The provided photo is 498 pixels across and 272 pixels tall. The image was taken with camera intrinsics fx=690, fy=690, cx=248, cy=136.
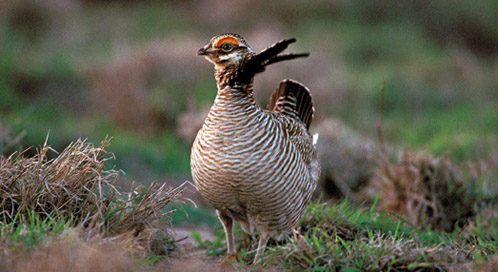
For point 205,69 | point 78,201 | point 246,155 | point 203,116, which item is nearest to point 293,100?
point 246,155

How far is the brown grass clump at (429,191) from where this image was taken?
686 cm

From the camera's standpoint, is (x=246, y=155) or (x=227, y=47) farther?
(x=227, y=47)

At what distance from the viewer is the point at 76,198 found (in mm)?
4477

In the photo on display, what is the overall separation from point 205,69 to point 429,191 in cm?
651

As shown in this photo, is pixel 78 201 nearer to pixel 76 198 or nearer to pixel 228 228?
pixel 76 198

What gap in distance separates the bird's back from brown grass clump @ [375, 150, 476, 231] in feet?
7.31

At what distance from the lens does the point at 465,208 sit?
274 inches

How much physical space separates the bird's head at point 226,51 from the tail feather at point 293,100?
128 cm

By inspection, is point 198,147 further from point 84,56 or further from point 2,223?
point 84,56

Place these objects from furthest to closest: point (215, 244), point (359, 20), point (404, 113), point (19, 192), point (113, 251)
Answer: point (359, 20) → point (404, 113) → point (215, 244) → point (19, 192) → point (113, 251)

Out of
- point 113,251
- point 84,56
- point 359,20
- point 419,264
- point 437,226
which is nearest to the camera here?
point 113,251

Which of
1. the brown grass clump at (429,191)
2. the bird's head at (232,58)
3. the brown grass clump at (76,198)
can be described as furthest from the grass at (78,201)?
the brown grass clump at (429,191)

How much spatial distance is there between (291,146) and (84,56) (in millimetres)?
9878

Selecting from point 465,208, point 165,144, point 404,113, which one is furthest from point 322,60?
point 465,208
